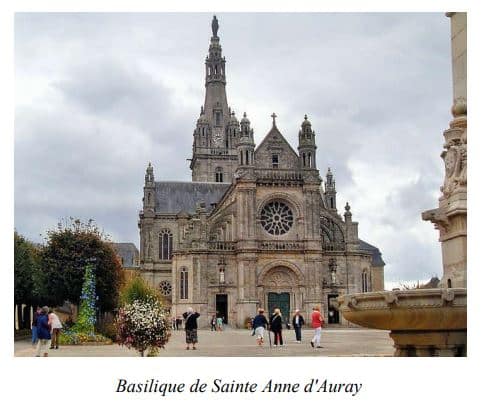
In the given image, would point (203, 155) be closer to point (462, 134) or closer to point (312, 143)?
point (312, 143)

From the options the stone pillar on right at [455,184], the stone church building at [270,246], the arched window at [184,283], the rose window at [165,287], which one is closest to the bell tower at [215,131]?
the rose window at [165,287]

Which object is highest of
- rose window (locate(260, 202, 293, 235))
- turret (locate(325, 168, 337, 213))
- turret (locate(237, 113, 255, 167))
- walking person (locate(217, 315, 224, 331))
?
turret (locate(237, 113, 255, 167))

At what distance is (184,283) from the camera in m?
62.1

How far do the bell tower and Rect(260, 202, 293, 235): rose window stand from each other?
31.0m

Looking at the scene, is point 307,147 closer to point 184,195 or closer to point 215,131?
point 184,195

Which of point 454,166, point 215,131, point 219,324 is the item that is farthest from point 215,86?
point 454,166

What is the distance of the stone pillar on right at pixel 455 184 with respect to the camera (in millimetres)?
11664

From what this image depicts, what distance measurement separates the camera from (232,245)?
203 feet

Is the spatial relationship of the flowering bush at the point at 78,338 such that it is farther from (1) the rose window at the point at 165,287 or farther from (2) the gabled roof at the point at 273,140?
(1) the rose window at the point at 165,287

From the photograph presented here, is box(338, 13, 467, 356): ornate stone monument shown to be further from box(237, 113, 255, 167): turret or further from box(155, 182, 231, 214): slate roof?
box(155, 182, 231, 214): slate roof

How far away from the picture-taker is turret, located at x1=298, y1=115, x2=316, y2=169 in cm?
6375

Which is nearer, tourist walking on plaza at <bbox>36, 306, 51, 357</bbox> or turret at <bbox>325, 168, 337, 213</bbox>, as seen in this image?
tourist walking on plaza at <bbox>36, 306, 51, 357</bbox>

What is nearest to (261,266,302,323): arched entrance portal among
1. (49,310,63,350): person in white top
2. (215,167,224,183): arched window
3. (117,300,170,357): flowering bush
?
(215,167,224,183): arched window
